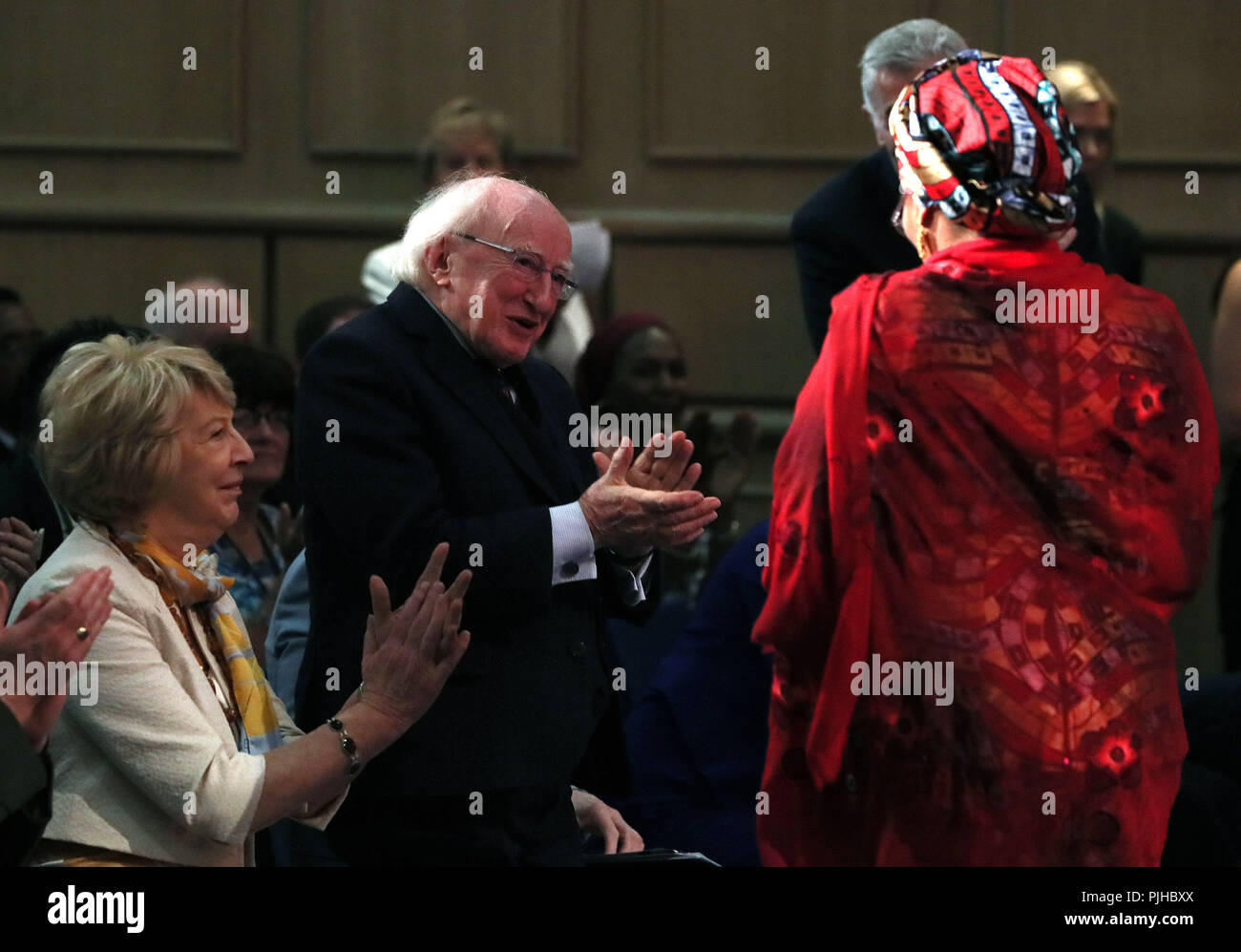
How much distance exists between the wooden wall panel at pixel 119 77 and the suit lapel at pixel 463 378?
254cm

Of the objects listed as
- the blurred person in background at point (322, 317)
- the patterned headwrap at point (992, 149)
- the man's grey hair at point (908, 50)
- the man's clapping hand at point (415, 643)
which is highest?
the man's grey hair at point (908, 50)

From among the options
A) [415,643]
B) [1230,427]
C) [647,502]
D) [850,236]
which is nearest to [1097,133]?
[1230,427]

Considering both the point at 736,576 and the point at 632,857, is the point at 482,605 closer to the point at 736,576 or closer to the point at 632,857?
the point at 632,857

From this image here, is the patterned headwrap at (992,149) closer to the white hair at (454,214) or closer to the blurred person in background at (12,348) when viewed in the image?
the white hair at (454,214)

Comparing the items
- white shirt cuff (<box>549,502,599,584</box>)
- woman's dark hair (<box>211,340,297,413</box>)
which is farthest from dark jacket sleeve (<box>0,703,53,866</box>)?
woman's dark hair (<box>211,340,297,413</box>)

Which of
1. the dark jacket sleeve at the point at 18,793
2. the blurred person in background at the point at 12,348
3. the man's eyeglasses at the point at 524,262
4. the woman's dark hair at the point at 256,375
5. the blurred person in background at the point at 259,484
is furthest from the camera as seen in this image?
the blurred person in background at the point at 12,348

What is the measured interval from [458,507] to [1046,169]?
0.88m

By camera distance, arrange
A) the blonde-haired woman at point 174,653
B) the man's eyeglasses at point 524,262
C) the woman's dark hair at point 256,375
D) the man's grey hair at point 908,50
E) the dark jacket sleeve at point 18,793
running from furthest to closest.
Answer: the woman's dark hair at point 256,375, the man's grey hair at point 908,50, the man's eyeglasses at point 524,262, the blonde-haired woman at point 174,653, the dark jacket sleeve at point 18,793

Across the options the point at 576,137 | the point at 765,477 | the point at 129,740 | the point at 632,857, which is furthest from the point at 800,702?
the point at 576,137

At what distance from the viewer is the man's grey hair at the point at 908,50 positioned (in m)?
3.69

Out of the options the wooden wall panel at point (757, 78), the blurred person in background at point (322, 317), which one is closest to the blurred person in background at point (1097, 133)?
the wooden wall panel at point (757, 78)

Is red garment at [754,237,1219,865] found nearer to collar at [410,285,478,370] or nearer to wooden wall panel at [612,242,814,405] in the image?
collar at [410,285,478,370]

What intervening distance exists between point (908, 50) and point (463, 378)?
1513 mm
